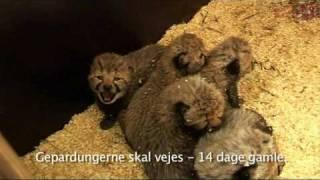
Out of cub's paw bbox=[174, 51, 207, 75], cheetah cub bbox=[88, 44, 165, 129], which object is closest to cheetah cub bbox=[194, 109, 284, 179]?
cub's paw bbox=[174, 51, 207, 75]

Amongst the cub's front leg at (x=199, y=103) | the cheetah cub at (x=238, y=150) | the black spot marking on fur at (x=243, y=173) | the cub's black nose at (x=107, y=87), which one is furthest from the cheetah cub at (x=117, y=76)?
the black spot marking on fur at (x=243, y=173)

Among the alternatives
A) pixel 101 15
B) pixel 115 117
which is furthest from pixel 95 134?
pixel 101 15

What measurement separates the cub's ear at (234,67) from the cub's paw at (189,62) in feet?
0.37

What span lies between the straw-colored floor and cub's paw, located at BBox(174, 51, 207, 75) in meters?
0.30

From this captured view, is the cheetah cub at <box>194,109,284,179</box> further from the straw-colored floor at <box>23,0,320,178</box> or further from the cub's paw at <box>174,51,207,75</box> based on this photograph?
the cub's paw at <box>174,51,207,75</box>

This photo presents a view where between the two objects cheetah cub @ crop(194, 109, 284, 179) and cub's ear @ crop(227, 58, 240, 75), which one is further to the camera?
cub's ear @ crop(227, 58, 240, 75)

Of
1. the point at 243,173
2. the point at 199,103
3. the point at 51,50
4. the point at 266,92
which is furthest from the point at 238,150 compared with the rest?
the point at 51,50

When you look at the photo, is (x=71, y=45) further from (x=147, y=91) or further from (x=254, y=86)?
(x=254, y=86)

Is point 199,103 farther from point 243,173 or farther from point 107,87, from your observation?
point 107,87

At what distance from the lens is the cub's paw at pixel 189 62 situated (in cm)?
229

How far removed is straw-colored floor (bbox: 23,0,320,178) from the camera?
2219 millimetres

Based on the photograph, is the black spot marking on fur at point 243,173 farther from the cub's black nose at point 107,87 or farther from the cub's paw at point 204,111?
the cub's black nose at point 107,87

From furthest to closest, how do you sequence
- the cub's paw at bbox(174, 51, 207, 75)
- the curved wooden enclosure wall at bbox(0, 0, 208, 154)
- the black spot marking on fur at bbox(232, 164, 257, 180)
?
the cub's paw at bbox(174, 51, 207, 75) → the curved wooden enclosure wall at bbox(0, 0, 208, 154) → the black spot marking on fur at bbox(232, 164, 257, 180)

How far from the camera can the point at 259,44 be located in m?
2.71
